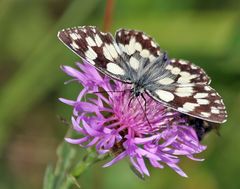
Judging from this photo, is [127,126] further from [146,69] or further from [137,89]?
[146,69]

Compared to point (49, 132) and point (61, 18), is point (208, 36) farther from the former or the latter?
point (49, 132)

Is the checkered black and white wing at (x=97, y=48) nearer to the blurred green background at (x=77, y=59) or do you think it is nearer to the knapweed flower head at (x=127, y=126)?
the knapweed flower head at (x=127, y=126)

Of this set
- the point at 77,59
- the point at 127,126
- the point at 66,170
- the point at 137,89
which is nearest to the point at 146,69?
the point at 137,89

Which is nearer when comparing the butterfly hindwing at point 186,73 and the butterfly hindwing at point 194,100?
the butterfly hindwing at point 194,100

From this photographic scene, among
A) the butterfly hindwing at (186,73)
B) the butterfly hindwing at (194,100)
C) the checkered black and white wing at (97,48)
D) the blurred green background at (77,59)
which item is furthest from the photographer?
the blurred green background at (77,59)

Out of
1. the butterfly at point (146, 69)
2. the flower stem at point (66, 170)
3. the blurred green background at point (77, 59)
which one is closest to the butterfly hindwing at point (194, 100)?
the butterfly at point (146, 69)

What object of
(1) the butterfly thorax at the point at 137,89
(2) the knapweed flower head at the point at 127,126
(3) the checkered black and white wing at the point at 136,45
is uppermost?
(3) the checkered black and white wing at the point at 136,45

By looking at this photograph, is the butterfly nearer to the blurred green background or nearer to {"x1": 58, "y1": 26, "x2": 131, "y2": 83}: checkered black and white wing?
{"x1": 58, "y1": 26, "x2": 131, "y2": 83}: checkered black and white wing
